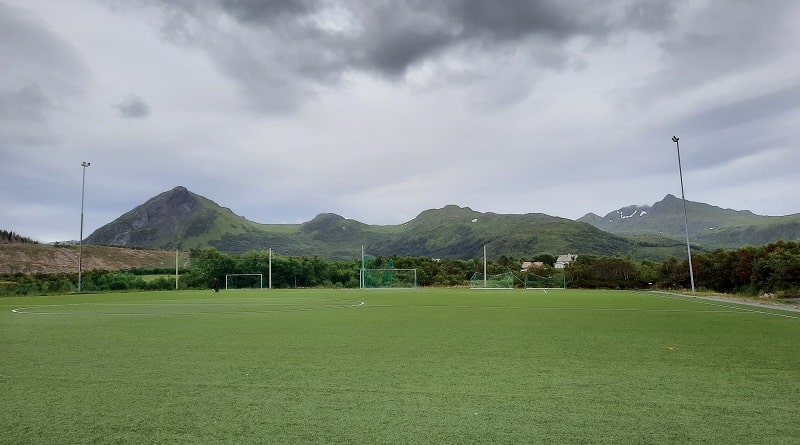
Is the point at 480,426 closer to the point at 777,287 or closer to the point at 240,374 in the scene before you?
the point at 240,374

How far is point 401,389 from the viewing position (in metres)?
5.07

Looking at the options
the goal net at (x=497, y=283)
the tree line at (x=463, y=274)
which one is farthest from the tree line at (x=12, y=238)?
the goal net at (x=497, y=283)

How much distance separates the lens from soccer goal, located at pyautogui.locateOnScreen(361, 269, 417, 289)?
53938 mm

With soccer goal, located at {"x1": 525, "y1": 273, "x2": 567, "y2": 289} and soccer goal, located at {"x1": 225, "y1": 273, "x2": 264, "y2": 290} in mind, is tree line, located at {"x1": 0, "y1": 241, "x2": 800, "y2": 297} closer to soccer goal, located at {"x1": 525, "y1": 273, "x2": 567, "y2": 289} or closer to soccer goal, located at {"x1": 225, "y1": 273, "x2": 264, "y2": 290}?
soccer goal, located at {"x1": 525, "y1": 273, "x2": 567, "y2": 289}

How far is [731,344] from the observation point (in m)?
8.34

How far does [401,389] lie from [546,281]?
52045 millimetres

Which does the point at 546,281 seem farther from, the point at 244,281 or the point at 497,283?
the point at 244,281

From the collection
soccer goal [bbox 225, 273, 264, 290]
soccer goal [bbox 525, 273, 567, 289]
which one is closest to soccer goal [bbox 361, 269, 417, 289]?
soccer goal [bbox 225, 273, 264, 290]

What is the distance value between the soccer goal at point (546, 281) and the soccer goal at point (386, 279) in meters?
12.0

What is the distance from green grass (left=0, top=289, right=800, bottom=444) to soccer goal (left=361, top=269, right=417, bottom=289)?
44.4 meters

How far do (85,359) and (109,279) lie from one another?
46963mm

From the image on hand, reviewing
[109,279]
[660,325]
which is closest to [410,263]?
[109,279]

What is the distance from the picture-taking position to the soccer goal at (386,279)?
53938mm

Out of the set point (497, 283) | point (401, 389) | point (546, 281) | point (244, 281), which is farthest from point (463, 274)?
point (401, 389)
